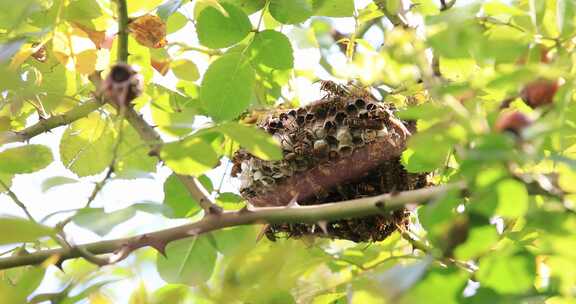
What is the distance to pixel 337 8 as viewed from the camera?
1822 mm

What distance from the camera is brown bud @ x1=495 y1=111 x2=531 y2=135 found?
2.83 ft

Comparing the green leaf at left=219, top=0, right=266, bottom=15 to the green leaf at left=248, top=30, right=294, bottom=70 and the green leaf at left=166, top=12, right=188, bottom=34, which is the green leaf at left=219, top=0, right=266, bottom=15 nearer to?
the green leaf at left=248, top=30, right=294, bottom=70

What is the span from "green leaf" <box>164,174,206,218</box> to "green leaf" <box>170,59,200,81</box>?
287mm

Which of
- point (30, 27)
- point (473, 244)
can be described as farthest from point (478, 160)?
point (30, 27)

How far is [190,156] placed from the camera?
117 cm

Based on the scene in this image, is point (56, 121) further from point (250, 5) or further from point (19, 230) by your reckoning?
point (19, 230)

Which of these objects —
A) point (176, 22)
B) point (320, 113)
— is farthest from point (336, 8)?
point (176, 22)

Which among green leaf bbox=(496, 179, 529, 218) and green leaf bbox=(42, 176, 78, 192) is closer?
green leaf bbox=(496, 179, 529, 218)

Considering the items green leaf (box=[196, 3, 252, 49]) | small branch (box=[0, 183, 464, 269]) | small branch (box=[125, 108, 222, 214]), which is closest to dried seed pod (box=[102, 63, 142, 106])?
small branch (box=[125, 108, 222, 214])

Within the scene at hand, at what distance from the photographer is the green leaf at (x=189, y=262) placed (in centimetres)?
155

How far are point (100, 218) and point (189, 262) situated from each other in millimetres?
548

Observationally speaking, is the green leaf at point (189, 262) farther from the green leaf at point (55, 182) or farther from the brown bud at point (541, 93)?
the brown bud at point (541, 93)

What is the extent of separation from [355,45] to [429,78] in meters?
1.28

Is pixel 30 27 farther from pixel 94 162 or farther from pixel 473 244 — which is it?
pixel 473 244
